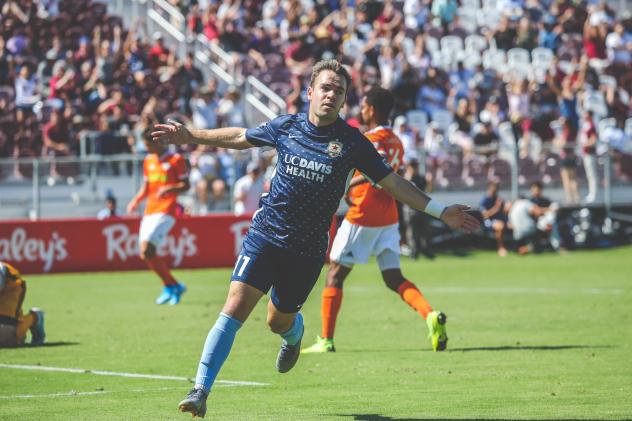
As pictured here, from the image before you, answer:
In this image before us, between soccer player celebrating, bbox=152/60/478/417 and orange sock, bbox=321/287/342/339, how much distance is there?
3525 millimetres

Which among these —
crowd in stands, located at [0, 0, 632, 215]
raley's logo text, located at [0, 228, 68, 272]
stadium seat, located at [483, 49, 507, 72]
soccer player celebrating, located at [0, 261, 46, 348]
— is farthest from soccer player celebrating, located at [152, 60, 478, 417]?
stadium seat, located at [483, 49, 507, 72]

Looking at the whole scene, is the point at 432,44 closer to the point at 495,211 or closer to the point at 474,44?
the point at 474,44

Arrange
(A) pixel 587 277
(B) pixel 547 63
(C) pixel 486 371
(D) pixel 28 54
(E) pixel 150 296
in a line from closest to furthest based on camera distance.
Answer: (C) pixel 486 371 → (E) pixel 150 296 → (A) pixel 587 277 → (D) pixel 28 54 → (B) pixel 547 63

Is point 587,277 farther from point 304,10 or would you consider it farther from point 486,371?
point 304,10

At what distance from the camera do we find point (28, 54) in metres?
29.1

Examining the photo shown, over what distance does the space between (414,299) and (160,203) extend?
22.7ft

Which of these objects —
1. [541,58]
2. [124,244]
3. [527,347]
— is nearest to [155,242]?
[527,347]

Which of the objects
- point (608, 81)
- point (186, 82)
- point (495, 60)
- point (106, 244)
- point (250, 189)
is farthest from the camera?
point (495, 60)

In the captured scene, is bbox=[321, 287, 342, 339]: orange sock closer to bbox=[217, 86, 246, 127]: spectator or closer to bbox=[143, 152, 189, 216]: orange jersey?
bbox=[143, 152, 189, 216]: orange jersey

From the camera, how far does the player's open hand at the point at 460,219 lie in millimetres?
7648

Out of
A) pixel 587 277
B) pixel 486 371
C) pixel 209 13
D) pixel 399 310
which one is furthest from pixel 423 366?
pixel 209 13

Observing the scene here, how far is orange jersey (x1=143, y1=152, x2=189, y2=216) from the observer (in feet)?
57.4

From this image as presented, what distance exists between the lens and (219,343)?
25.2 ft

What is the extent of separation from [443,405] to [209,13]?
24603 mm
